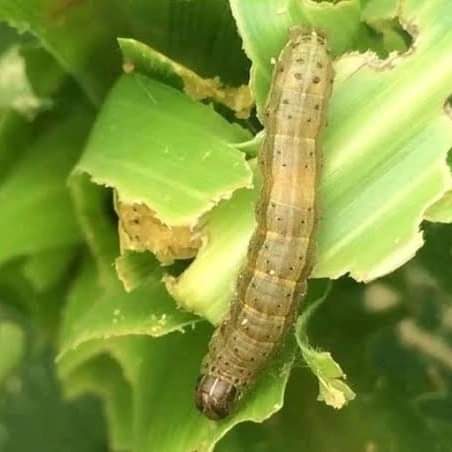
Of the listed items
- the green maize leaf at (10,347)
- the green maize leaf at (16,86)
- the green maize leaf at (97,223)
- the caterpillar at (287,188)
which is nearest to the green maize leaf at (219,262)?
the caterpillar at (287,188)

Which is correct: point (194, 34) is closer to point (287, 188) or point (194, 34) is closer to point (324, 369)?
point (287, 188)

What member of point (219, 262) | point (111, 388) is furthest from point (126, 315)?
point (111, 388)

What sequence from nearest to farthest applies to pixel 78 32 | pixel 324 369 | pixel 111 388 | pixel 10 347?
pixel 324 369 → pixel 78 32 → pixel 111 388 → pixel 10 347

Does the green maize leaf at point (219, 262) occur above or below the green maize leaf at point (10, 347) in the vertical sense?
above

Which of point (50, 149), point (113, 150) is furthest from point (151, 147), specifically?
point (50, 149)

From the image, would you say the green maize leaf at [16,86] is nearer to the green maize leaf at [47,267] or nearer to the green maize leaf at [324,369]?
the green maize leaf at [47,267]

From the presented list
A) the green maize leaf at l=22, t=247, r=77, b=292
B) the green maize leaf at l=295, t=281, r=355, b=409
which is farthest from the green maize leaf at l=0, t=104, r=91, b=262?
the green maize leaf at l=295, t=281, r=355, b=409
